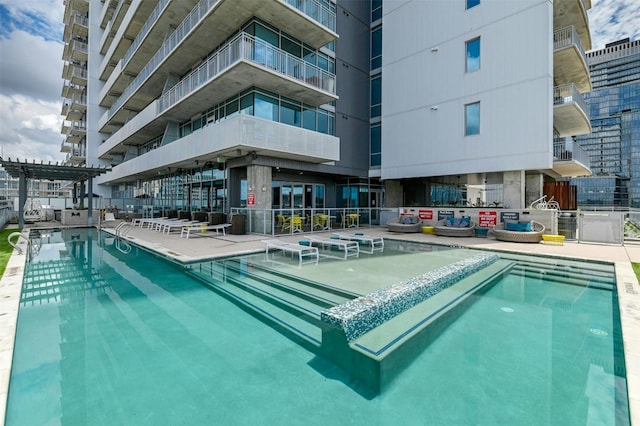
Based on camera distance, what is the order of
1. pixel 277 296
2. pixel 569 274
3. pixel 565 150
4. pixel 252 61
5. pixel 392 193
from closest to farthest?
pixel 277 296 < pixel 569 274 < pixel 252 61 < pixel 565 150 < pixel 392 193

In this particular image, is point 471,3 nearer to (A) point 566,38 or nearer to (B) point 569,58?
(A) point 566,38

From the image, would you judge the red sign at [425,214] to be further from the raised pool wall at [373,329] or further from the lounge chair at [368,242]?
the raised pool wall at [373,329]

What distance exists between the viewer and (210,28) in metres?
15.2

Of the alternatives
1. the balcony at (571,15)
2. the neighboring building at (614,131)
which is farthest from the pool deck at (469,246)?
the neighboring building at (614,131)

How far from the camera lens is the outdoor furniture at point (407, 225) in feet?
54.6

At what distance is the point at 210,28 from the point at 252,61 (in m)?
4.05

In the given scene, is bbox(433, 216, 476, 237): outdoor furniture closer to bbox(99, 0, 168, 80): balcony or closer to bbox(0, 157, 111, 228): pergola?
bbox(99, 0, 168, 80): balcony

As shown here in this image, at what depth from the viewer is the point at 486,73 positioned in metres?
15.9

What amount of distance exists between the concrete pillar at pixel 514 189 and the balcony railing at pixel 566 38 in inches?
292

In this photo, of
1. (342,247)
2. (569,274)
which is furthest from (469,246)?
(342,247)

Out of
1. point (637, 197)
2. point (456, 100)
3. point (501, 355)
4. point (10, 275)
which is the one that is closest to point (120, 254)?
point (10, 275)

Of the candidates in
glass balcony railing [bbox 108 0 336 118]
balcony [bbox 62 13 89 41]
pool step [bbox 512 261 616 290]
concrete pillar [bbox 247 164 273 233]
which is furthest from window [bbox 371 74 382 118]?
balcony [bbox 62 13 89 41]

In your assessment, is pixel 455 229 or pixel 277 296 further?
pixel 455 229

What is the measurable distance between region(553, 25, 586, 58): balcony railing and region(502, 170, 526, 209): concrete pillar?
742 cm
